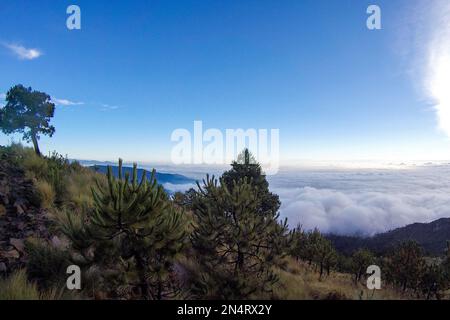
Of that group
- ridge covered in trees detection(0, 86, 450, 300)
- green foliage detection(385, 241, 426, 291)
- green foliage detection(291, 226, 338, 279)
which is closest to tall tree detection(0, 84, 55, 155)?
ridge covered in trees detection(0, 86, 450, 300)

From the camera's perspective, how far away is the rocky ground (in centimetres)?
703

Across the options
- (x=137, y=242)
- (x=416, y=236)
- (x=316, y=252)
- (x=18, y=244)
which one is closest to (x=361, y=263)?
(x=316, y=252)

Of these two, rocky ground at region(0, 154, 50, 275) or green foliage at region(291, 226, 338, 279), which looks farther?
green foliage at region(291, 226, 338, 279)

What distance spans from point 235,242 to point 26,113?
19.1 meters

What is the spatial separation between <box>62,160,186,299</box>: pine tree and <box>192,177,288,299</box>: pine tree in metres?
1.47

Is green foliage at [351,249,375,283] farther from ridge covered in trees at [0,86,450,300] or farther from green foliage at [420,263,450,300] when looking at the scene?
ridge covered in trees at [0,86,450,300]

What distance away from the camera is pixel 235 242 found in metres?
8.09

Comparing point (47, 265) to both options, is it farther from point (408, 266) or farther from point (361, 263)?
point (361, 263)

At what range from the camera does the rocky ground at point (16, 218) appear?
277 inches

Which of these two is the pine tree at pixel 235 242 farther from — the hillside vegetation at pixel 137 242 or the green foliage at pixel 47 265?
the green foliage at pixel 47 265

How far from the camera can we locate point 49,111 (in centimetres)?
2061

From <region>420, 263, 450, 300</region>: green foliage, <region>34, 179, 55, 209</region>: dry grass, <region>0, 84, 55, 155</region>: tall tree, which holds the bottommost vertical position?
<region>420, 263, 450, 300</region>: green foliage

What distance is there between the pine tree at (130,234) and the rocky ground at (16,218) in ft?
6.64
